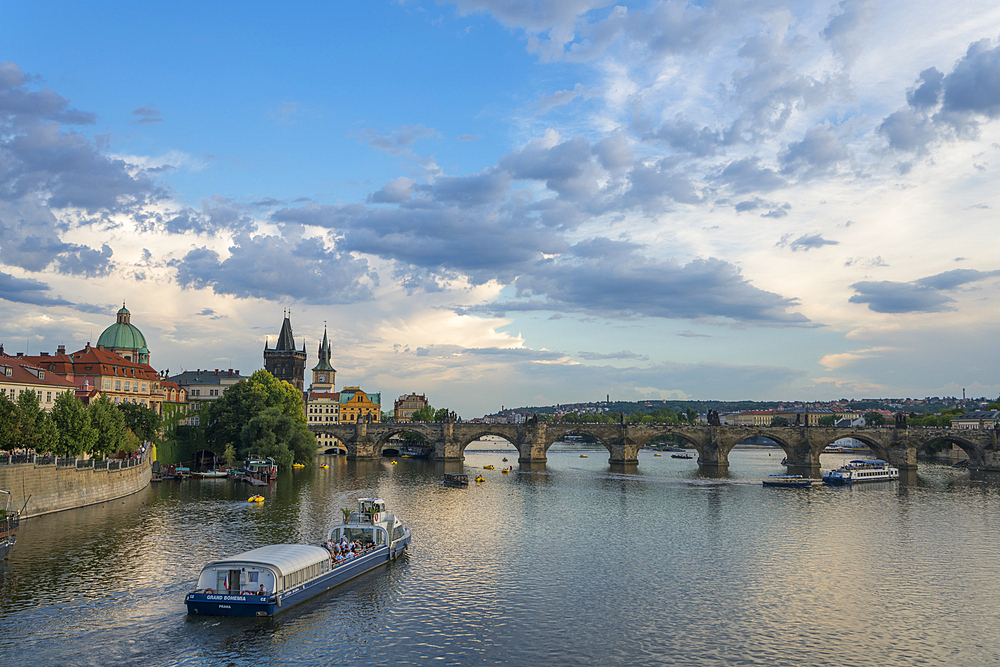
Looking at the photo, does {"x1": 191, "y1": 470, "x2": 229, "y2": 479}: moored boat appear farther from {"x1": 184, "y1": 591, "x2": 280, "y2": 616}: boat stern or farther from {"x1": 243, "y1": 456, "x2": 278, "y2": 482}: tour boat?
{"x1": 184, "y1": 591, "x2": 280, "y2": 616}: boat stern

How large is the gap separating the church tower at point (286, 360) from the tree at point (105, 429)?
115 metres

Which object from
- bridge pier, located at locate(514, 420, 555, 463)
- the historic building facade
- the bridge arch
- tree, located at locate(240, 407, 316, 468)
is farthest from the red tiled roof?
the bridge arch

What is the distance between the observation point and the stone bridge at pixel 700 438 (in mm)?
124812

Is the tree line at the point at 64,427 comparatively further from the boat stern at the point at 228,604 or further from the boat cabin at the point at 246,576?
the boat stern at the point at 228,604

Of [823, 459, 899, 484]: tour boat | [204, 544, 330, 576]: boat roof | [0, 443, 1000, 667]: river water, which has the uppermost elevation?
[204, 544, 330, 576]: boat roof

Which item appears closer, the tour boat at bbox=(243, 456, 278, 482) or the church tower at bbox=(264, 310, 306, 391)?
the tour boat at bbox=(243, 456, 278, 482)

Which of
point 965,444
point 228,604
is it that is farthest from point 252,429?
point 965,444

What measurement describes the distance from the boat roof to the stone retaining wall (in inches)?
1122

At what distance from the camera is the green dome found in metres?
139

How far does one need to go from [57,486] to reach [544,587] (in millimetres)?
44127

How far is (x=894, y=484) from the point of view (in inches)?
4102

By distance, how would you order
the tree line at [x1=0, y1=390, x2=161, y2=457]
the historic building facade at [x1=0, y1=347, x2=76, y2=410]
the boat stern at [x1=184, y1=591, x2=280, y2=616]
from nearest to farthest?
1. the boat stern at [x1=184, y1=591, x2=280, y2=616]
2. the tree line at [x1=0, y1=390, x2=161, y2=457]
3. the historic building facade at [x1=0, y1=347, x2=76, y2=410]

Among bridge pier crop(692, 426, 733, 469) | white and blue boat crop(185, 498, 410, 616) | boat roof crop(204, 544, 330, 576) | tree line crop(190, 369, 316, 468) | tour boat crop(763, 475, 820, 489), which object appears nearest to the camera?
white and blue boat crop(185, 498, 410, 616)

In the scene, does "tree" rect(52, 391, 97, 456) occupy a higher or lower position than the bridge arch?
higher
